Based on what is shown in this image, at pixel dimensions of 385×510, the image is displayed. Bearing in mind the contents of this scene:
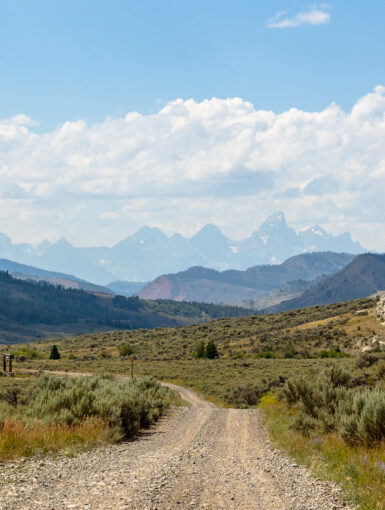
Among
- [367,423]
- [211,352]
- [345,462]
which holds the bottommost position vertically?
[211,352]

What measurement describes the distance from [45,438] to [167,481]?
4610mm

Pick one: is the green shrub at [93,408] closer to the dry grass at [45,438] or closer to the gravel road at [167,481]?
the dry grass at [45,438]

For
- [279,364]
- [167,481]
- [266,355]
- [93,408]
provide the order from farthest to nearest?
[266,355] → [279,364] → [93,408] → [167,481]

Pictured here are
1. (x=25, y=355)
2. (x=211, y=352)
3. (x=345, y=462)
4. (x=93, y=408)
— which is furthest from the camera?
(x=25, y=355)

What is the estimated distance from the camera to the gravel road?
842cm

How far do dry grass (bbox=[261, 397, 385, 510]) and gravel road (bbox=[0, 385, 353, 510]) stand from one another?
0.33 metres

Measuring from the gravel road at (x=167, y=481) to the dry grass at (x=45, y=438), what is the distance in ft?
1.74

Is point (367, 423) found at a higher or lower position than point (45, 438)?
higher

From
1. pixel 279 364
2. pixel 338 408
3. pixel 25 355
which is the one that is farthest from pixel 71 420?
pixel 25 355

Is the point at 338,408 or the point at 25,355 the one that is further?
the point at 25,355

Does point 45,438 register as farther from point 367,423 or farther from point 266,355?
point 266,355

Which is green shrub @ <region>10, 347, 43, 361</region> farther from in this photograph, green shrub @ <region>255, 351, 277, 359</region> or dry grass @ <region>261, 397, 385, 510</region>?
dry grass @ <region>261, 397, 385, 510</region>

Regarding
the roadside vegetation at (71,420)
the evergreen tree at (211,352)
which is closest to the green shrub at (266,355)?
the evergreen tree at (211,352)

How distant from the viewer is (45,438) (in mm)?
12930
